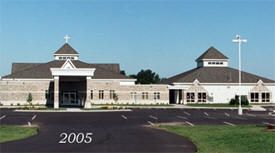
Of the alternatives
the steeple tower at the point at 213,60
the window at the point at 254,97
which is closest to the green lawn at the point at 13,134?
the window at the point at 254,97

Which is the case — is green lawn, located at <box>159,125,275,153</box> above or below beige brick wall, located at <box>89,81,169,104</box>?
below

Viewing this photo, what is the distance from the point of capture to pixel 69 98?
6269 cm

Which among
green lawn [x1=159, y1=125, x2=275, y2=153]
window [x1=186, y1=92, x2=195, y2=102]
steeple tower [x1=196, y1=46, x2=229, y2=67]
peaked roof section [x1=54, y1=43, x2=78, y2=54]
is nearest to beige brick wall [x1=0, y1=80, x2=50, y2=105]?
peaked roof section [x1=54, y1=43, x2=78, y2=54]

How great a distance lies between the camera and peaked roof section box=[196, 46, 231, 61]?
75.4m

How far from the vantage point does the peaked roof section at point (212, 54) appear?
75.4 m

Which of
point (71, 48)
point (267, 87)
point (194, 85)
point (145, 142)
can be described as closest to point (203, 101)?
point (194, 85)

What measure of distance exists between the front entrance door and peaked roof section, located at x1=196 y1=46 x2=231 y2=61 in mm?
26596

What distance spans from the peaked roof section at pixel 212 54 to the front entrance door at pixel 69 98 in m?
26.6

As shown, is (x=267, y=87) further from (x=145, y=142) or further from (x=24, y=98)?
(x=145, y=142)

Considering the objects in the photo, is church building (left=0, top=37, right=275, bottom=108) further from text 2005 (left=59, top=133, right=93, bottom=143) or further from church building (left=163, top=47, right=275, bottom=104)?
text 2005 (left=59, top=133, right=93, bottom=143)

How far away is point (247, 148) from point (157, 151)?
3.67m

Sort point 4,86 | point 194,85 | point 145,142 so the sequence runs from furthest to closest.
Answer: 1. point 194,85
2. point 4,86
3. point 145,142

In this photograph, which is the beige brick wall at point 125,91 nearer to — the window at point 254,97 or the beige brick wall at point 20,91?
the beige brick wall at point 20,91

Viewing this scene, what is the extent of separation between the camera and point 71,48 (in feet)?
239
